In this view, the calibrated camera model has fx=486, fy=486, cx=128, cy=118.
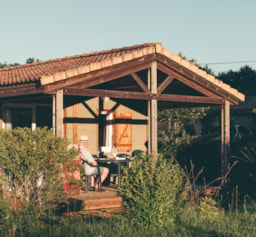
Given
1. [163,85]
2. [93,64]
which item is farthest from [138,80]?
[93,64]

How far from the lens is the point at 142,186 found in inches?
284

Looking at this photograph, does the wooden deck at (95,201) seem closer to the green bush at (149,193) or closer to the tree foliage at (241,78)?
the green bush at (149,193)

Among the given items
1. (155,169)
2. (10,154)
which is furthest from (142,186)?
(10,154)

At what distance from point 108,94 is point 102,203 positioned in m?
2.52

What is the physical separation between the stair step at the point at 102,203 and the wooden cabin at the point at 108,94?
1.54 m

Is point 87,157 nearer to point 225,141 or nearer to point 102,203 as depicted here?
point 102,203

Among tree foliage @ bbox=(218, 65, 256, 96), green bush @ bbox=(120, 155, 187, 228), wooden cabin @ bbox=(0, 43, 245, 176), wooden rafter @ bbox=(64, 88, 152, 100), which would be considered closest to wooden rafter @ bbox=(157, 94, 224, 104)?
wooden cabin @ bbox=(0, 43, 245, 176)

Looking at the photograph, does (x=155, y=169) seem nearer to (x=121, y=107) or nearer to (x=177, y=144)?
(x=121, y=107)

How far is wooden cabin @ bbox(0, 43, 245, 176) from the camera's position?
10477 millimetres

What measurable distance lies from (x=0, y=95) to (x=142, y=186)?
555 centimetres

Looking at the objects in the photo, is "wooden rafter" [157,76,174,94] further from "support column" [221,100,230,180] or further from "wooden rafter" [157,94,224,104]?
"support column" [221,100,230,180]

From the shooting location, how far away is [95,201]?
9625 millimetres

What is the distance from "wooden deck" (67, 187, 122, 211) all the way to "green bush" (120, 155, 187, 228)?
6.64 ft

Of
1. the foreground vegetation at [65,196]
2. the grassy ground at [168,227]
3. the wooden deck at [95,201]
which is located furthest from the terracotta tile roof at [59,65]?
the grassy ground at [168,227]
